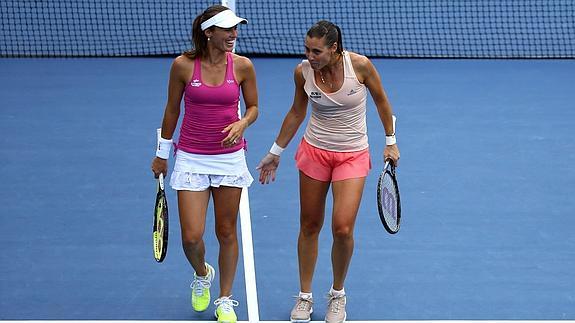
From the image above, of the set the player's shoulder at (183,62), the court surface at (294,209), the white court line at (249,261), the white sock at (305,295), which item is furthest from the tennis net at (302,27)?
the player's shoulder at (183,62)

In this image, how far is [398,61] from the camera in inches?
517

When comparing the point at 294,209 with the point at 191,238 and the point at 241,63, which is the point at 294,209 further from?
the point at 241,63

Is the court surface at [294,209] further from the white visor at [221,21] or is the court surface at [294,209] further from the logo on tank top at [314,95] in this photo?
the white visor at [221,21]

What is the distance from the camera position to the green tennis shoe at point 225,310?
582 cm

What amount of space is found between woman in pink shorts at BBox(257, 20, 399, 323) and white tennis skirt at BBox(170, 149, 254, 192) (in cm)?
41

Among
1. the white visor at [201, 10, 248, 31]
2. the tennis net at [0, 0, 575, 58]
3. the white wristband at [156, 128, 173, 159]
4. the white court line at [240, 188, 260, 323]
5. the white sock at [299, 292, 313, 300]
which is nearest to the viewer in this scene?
the white visor at [201, 10, 248, 31]

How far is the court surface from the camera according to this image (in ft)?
20.5

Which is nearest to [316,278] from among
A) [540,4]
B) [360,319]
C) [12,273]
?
[360,319]

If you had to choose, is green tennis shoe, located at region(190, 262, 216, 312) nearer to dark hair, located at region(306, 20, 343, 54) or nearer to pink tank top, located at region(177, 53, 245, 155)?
pink tank top, located at region(177, 53, 245, 155)

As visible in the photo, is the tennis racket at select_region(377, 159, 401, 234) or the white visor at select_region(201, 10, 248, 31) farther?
the tennis racket at select_region(377, 159, 401, 234)

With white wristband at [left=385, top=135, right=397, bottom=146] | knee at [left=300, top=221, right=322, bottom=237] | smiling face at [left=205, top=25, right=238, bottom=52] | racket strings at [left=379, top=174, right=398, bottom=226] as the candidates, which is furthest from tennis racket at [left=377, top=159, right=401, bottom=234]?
smiling face at [left=205, top=25, right=238, bottom=52]

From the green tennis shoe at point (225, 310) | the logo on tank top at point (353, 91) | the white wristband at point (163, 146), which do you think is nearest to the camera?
the logo on tank top at point (353, 91)

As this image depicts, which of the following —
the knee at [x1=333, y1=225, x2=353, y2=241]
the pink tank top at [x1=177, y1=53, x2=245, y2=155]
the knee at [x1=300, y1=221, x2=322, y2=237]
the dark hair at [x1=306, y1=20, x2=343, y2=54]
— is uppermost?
the dark hair at [x1=306, y1=20, x2=343, y2=54]

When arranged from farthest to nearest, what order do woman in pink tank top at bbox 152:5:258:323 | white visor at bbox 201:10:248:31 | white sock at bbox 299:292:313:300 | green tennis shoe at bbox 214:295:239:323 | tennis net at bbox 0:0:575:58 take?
1. tennis net at bbox 0:0:575:58
2. white sock at bbox 299:292:313:300
3. green tennis shoe at bbox 214:295:239:323
4. woman in pink tank top at bbox 152:5:258:323
5. white visor at bbox 201:10:248:31
